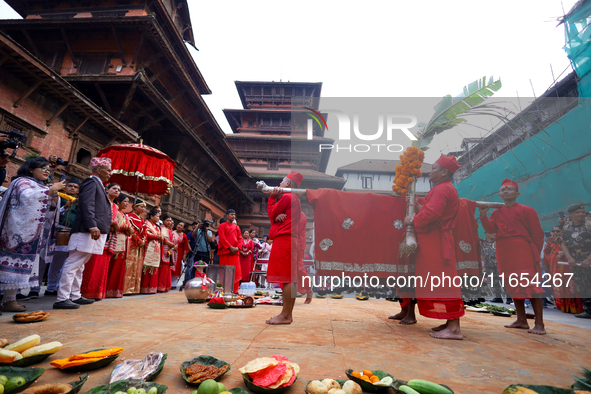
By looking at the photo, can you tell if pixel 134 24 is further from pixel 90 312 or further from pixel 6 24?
pixel 90 312

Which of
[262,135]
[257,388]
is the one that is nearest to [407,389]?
[257,388]

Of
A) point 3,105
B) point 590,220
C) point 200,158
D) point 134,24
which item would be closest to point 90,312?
point 590,220

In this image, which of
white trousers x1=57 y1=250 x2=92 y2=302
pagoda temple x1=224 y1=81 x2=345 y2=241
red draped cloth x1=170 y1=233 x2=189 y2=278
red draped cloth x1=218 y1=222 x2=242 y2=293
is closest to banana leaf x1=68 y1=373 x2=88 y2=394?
white trousers x1=57 y1=250 x2=92 y2=302

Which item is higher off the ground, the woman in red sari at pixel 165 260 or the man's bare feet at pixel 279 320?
the woman in red sari at pixel 165 260

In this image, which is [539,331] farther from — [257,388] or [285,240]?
[257,388]

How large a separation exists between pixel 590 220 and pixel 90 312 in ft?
16.2

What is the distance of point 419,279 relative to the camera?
2525mm

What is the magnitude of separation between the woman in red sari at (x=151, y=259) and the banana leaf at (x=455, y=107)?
494 cm

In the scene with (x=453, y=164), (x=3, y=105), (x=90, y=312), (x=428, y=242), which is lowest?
(x=90, y=312)

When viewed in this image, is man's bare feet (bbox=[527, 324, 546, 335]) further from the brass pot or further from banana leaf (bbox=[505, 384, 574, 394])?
the brass pot

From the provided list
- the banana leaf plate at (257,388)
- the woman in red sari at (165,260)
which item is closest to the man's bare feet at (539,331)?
the banana leaf plate at (257,388)

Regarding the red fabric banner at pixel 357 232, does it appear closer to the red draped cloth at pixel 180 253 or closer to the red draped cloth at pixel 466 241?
the red draped cloth at pixel 466 241

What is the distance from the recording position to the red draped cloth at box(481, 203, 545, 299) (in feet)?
9.04

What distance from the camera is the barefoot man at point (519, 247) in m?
2.75
